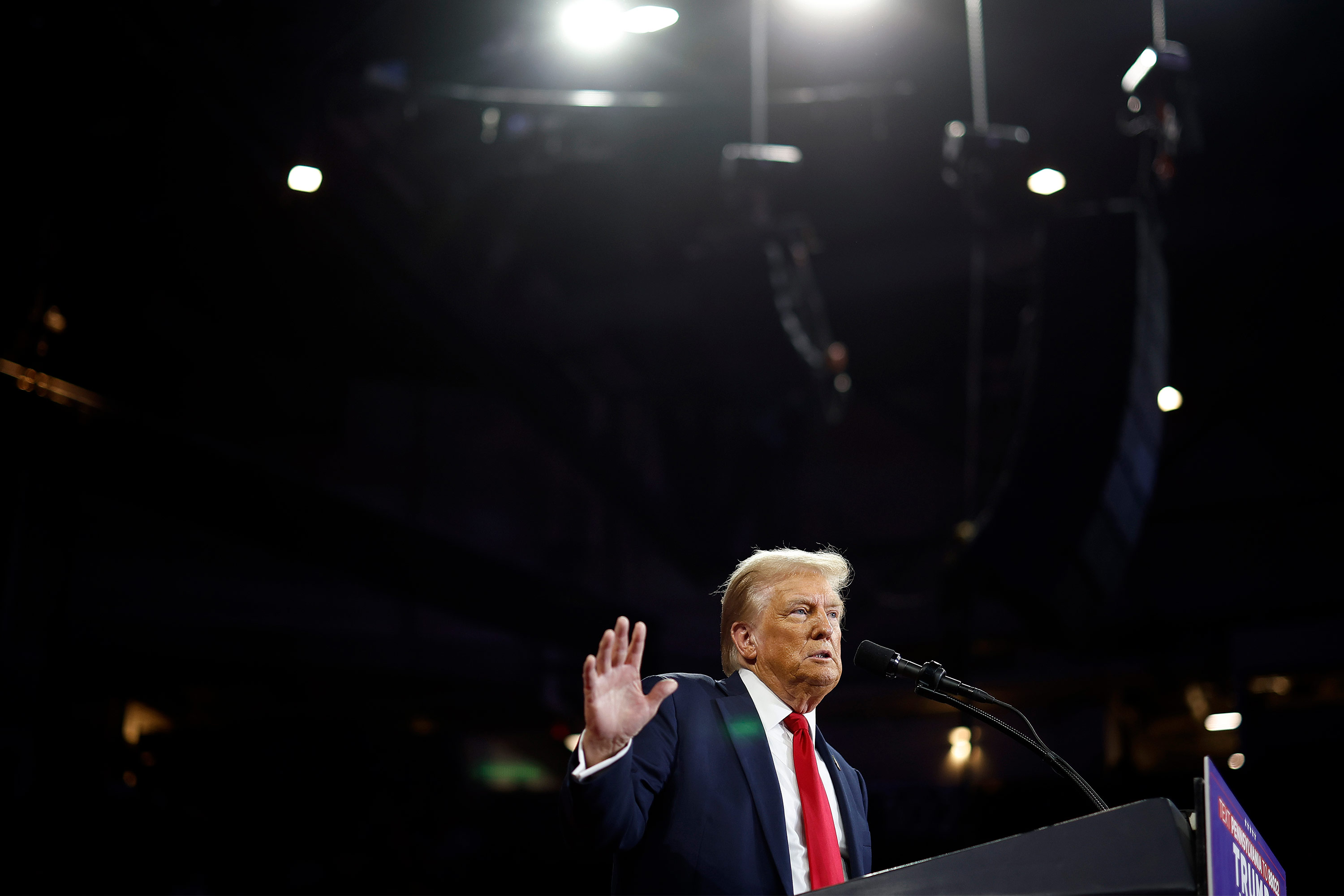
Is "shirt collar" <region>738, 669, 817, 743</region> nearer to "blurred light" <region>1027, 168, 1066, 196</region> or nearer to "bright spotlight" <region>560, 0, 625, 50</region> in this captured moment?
"bright spotlight" <region>560, 0, 625, 50</region>

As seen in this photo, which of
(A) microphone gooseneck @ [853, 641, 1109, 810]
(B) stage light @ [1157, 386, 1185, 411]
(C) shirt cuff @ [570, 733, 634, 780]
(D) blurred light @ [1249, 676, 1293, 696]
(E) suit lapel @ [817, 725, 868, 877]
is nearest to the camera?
(C) shirt cuff @ [570, 733, 634, 780]

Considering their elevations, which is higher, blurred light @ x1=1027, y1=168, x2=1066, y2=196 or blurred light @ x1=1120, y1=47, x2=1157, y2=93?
blurred light @ x1=1120, y1=47, x2=1157, y2=93

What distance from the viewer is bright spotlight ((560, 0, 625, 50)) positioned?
3871 millimetres

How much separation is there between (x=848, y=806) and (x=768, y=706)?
21 centimetres

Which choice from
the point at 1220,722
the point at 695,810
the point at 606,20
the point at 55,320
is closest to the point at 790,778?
the point at 695,810

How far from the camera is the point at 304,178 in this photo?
4297 mm

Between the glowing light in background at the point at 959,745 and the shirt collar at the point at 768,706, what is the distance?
7.42 meters

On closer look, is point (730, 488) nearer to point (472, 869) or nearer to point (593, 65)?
point (472, 869)

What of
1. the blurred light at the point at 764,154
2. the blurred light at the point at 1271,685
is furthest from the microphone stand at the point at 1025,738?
the blurred light at the point at 1271,685

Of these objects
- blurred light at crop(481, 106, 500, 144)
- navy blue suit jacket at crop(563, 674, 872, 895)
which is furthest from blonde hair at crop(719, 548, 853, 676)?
blurred light at crop(481, 106, 500, 144)

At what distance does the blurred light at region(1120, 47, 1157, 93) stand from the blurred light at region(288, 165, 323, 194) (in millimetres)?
3172

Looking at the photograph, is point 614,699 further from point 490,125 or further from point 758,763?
point 490,125

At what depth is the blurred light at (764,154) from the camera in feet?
14.8

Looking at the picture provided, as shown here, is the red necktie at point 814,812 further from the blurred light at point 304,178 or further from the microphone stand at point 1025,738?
the blurred light at point 304,178
